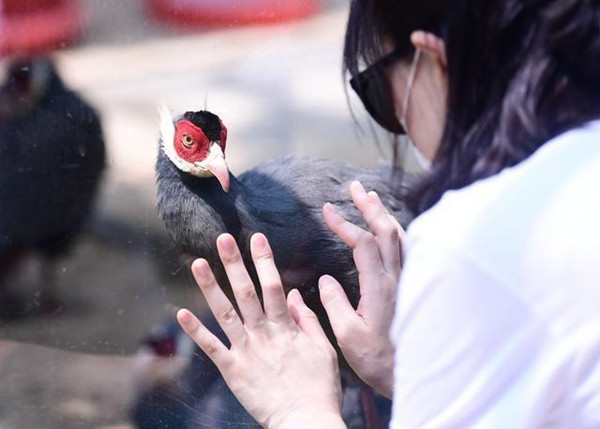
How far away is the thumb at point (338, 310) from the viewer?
1394 mm

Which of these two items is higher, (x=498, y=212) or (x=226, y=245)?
(x=498, y=212)

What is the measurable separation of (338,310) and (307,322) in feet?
0.18

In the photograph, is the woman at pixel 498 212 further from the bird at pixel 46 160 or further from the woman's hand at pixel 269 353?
the bird at pixel 46 160

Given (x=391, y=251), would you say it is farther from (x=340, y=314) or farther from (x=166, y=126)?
Result: (x=166, y=126)

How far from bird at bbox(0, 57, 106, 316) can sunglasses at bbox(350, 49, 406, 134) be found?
989 millimetres

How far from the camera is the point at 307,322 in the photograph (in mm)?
1430

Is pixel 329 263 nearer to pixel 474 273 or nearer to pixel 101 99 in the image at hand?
pixel 101 99

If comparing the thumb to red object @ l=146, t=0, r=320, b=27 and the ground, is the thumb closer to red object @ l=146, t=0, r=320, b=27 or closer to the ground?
the ground

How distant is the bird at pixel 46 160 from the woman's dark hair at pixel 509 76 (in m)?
1.27

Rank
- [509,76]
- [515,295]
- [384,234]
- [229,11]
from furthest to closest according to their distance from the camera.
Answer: [229,11] → [384,234] → [509,76] → [515,295]

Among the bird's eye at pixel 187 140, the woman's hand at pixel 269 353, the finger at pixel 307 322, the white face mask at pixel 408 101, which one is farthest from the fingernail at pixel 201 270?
the bird's eye at pixel 187 140

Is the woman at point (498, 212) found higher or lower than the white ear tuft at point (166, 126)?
higher

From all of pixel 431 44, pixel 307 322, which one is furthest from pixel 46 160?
pixel 431 44

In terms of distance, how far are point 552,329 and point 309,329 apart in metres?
0.58
